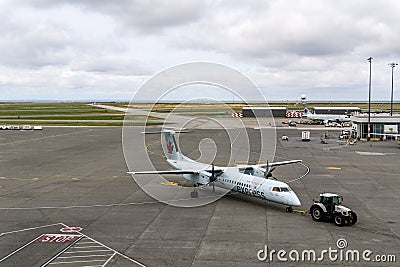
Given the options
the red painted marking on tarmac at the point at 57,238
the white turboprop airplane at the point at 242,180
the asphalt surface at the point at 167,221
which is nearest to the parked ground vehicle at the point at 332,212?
the asphalt surface at the point at 167,221

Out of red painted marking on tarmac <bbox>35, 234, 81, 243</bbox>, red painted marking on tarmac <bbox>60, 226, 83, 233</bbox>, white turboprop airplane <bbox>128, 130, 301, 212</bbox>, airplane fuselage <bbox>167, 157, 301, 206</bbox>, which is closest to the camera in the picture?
red painted marking on tarmac <bbox>35, 234, 81, 243</bbox>

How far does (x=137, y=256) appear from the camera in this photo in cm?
2183

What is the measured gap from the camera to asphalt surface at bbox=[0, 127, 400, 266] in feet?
72.2

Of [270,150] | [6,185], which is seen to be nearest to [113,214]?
[6,185]

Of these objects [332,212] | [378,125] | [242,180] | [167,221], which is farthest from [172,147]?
[378,125]

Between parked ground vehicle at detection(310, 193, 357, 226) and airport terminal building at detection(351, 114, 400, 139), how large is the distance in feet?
214

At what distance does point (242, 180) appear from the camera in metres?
33.5

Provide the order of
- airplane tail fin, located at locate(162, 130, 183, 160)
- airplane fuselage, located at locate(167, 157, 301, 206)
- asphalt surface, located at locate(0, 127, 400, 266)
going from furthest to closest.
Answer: airplane tail fin, located at locate(162, 130, 183, 160) < airplane fuselage, located at locate(167, 157, 301, 206) < asphalt surface, located at locate(0, 127, 400, 266)

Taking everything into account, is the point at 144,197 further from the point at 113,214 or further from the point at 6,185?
the point at 6,185

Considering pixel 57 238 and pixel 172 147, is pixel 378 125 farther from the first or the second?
pixel 57 238

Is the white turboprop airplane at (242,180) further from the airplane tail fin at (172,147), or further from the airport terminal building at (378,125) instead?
the airport terminal building at (378,125)

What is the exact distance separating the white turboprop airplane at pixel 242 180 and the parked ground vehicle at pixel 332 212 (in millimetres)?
1904

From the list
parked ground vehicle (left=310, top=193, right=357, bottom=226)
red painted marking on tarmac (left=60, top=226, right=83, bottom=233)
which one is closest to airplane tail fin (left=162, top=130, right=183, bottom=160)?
red painted marking on tarmac (left=60, top=226, right=83, bottom=233)

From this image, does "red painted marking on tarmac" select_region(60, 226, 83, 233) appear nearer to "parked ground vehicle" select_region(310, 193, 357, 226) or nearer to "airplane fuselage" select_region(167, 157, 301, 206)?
"airplane fuselage" select_region(167, 157, 301, 206)
